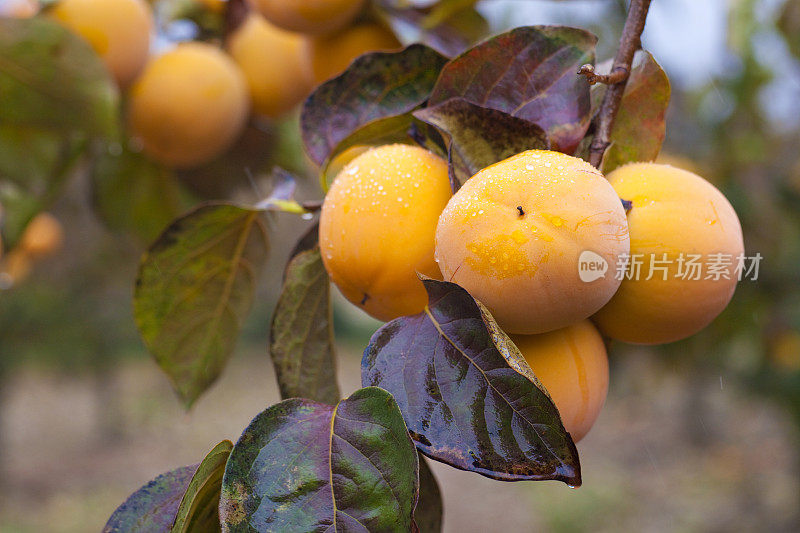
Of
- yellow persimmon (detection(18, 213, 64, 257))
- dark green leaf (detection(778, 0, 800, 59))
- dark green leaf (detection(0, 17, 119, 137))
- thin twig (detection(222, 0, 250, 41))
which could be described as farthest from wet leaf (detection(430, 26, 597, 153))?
A: yellow persimmon (detection(18, 213, 64, 257))

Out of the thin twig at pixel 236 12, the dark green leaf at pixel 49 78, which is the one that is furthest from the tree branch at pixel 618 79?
the thin twig at pixel 236 12

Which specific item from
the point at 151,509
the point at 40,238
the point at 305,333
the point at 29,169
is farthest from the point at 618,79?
the point at 40,238

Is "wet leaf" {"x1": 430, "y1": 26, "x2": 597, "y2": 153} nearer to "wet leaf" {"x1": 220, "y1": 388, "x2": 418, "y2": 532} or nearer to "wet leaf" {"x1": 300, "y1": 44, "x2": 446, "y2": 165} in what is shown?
"wet leaf" {"x1": 300, "y1": 44, "x2": 446, "y2": 165}

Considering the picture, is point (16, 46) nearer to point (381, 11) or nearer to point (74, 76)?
point (74, 76)

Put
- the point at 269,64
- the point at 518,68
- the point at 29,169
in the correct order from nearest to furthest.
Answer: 1. the point at 518,68
2. the point at 29,169
3. the point at 269,64

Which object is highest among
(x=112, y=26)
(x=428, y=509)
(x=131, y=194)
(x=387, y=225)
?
(x=387, y=225)

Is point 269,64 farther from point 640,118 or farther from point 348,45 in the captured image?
point 640,118

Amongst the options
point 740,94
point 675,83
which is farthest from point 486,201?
point 740,94
